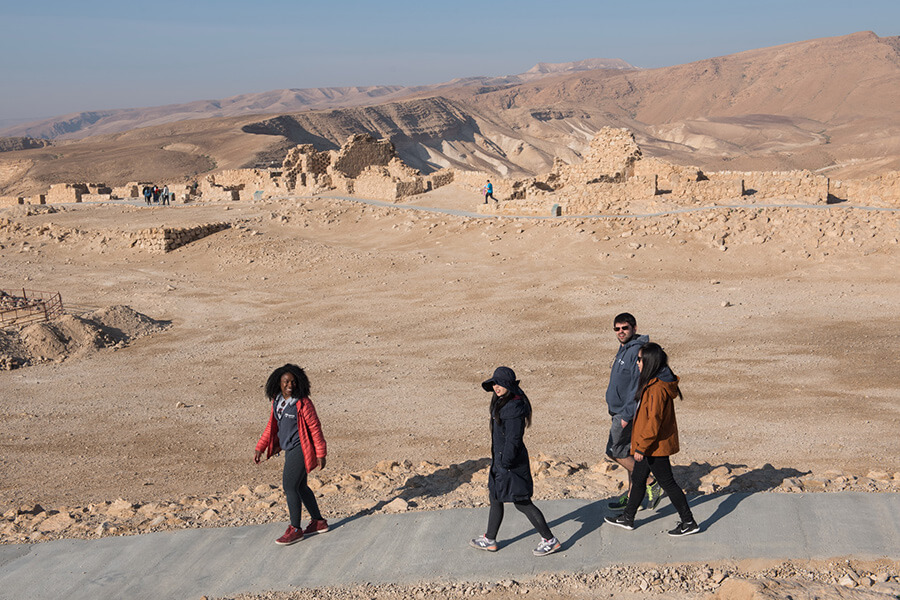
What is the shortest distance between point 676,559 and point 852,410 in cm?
588

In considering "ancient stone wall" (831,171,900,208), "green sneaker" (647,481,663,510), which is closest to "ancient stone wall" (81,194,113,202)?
"ancient stone wall" (831,171,900,208)

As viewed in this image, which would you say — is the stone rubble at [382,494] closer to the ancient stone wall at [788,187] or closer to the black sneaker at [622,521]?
the black sneaker at [622,521]

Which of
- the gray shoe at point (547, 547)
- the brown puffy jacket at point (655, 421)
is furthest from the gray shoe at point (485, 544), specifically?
the brown puffy jacket at point (655, 421)

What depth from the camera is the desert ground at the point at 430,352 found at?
7.91 metres

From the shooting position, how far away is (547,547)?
A: 17.5 feet

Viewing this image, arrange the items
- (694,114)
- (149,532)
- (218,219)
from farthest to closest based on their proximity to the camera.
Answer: (694,114)
(218,219)
(149,532)

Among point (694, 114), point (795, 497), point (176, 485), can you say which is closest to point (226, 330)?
point (176, 485)

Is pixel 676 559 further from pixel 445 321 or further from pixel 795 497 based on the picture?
pixel 445 321

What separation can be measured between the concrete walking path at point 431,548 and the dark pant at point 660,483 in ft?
0.72

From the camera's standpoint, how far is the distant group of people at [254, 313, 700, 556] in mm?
5227

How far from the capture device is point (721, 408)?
33.4 feet

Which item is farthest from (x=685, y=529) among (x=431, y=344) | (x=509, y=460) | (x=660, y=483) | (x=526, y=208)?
(x=526, y=208)

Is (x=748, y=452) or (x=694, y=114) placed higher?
(x=694, y=114)

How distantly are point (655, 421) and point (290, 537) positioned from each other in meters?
2.83
